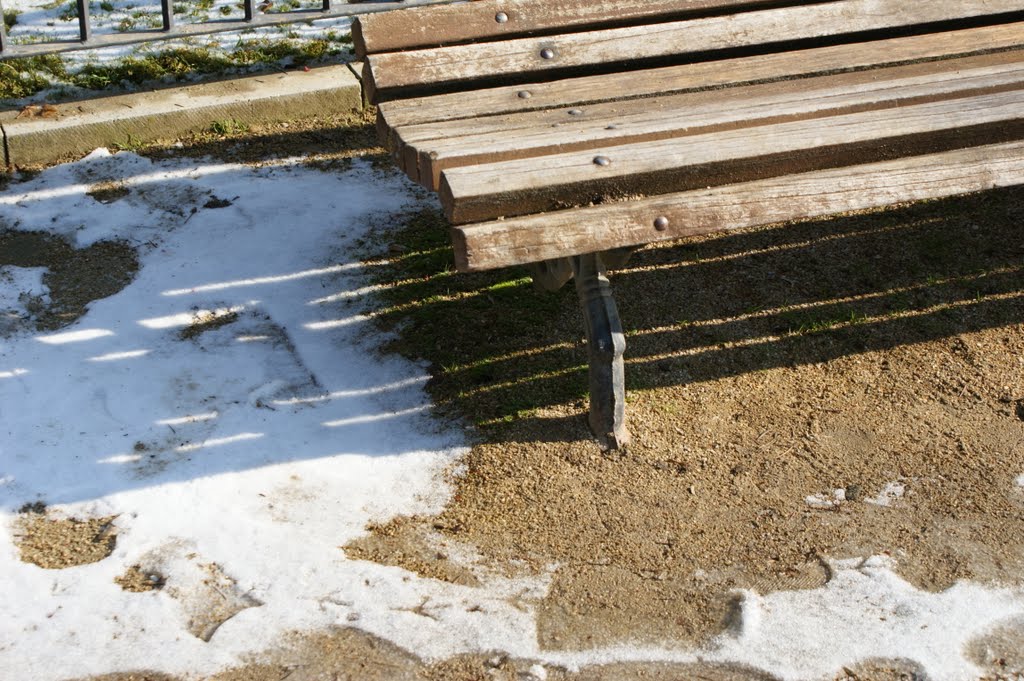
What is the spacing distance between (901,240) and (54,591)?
318 centimetres

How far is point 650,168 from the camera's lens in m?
3.23

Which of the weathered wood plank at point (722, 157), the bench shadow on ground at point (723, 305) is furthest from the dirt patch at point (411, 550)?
the weathered wood plank at point (722, 157)

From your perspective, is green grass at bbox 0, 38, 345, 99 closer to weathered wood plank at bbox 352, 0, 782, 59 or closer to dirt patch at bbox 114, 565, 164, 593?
weathered wood plank at bbox 352, 0, 782, 59

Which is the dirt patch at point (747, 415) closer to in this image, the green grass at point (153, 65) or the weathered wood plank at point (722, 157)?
the weathered wood plank at point (722, 157)

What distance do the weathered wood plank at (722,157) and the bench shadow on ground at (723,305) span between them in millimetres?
798

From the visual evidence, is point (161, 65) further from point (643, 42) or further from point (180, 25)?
point (643, 42)

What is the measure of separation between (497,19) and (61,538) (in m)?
2.06

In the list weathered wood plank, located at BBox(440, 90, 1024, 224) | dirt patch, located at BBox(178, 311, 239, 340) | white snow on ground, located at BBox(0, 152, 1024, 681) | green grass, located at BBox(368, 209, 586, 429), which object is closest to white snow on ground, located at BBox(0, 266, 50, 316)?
white snow on ground, located at BBox(0, 152, 1024, 681)

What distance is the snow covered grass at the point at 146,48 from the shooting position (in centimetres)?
518

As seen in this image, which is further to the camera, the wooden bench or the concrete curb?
the concrete curb

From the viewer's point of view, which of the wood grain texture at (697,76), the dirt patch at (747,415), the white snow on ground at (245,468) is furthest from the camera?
the wood grain texture at (697,76)

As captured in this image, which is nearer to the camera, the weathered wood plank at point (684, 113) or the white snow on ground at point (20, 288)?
the weathered wood plank at point (684, 113)

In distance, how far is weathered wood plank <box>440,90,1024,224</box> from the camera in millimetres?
3148

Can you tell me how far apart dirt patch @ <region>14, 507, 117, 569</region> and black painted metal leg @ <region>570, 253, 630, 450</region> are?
55.5 inches
